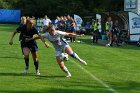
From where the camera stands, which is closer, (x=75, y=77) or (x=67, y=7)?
(x=75, y=77)

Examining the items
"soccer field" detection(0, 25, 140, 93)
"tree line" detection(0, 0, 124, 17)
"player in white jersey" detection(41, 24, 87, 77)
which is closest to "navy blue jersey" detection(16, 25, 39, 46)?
"player in white jersey" detection(41, 24, 87, 77)

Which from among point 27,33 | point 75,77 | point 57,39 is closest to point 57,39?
point 57,39

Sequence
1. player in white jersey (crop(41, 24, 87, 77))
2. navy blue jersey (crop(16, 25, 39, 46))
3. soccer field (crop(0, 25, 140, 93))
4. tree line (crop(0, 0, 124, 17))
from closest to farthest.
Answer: soccer field (crop(0, 25, 140, 93)), player in white jersey (crop(41, 24, 87, 77)), navy blue jersey (crop(16, 25, 39, 46)), tree line (crop(0, 0, 124, 17))

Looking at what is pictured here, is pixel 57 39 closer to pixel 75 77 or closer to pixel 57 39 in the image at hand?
pixel 57 39

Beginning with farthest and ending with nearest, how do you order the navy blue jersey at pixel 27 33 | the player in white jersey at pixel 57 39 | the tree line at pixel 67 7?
the tree line at pixel 67 7 < the navy blue jersey at pixel 27 33 < the player in white jersey at pixel 57 39

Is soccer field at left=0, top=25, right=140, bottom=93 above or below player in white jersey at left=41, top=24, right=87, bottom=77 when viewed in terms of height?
below

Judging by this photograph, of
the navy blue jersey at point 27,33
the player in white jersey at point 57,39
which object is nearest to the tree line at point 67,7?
the navy blue jersey at point 27,33

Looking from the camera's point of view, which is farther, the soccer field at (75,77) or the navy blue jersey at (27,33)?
the navy blue jersey at (27,33)

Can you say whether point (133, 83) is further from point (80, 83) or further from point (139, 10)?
point (139, 10)

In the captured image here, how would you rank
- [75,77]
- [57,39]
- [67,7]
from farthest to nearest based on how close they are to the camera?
[67,7] → [75,77] → [57,39]

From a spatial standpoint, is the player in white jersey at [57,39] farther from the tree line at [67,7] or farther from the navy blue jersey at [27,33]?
the tree line at [67,7]

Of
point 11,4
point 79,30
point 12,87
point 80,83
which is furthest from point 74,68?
point 11,4

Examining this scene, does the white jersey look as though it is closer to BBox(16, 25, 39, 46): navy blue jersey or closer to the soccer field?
BBox(16, 25, 39, 46): navy blue jersey

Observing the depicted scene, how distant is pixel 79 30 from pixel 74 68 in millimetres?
30895
